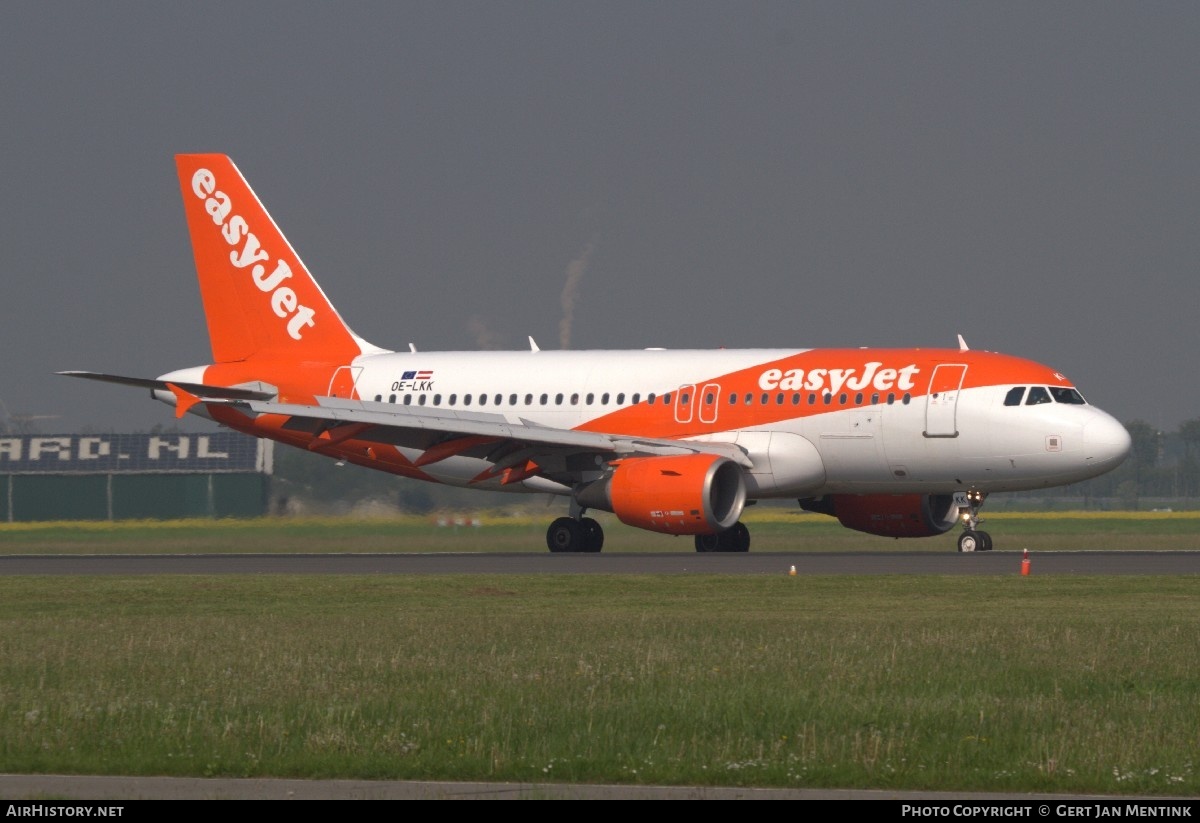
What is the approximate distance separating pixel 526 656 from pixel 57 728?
547cm

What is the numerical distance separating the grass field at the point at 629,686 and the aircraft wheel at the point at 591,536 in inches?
536

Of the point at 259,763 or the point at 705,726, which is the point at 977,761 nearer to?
the point at 705,726

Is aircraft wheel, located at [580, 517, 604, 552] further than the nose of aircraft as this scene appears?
Yes

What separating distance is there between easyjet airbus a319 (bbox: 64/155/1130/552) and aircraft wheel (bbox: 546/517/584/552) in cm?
4

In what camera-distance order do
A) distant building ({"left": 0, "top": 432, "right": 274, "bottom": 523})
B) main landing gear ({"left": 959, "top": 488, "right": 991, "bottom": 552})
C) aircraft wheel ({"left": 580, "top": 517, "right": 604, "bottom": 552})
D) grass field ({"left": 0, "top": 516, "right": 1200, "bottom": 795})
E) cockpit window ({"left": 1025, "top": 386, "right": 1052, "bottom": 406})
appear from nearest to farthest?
grass field ({"left": 0, "top": 516, "right": 1200, "bottom": 795}) → cockpit window ({"left": 1025, "top": 386, "right": 1052, "bottom": 406}) → main landing gear ({"left": 959, "top": 488, "right": 991, "bottom": 552}) → aircraft wheel ({"left": 580, "top": 517, "right": 604, "bottom": 552}) → distant building ({"left": 0, "top": 432, "right": 274, "bottom": 523})

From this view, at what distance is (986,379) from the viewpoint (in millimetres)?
37969

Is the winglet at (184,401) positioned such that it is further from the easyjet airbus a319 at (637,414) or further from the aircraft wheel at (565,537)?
the aircraft wheel at (565,537)

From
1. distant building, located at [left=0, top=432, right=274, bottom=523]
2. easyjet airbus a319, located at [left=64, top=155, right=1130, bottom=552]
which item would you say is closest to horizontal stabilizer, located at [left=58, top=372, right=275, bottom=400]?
easyjet airbus a319, located at [left=64, top=155, right=1130, bottom=552]

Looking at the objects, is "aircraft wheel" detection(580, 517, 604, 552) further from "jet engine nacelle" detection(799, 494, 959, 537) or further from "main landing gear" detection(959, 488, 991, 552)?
"main landing gear" detection(959, 488, 991, 552)

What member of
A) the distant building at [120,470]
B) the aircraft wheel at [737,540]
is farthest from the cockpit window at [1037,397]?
the distant building at [120,470]

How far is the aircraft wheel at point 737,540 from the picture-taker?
4131 cm

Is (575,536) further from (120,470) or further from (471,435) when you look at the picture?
(120,470)

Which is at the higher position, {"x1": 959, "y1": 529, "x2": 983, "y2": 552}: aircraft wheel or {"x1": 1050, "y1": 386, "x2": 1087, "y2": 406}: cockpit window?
{"x1": 1050, "y1": 386, "x2": 1087, "y2": 406}: cockpit window

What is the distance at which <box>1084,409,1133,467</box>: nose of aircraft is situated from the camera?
37.0 m
